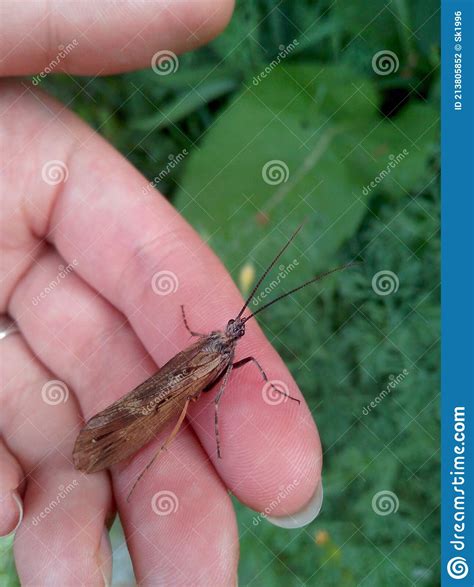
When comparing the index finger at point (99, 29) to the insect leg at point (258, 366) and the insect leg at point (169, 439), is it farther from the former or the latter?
the insect leg at point (169, 439)

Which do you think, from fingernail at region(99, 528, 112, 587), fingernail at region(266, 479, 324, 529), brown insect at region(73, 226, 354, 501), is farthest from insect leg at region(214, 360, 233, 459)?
fingernail at region(99, 528, 112, 587)

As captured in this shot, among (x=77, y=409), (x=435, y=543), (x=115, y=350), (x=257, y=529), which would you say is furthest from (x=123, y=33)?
(x=435, y=543)

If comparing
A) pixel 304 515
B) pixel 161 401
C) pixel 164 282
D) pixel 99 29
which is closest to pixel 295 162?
pixel 164 282

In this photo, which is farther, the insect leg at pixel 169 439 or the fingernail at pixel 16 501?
the insect leg at pixel 169 439

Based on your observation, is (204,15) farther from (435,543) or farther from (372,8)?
(435,543)

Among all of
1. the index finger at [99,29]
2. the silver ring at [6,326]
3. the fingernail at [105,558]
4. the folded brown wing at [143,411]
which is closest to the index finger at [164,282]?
the folded brown wing at [143,411]

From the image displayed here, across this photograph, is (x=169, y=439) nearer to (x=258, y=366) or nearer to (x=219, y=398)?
(x=219, y=398)
